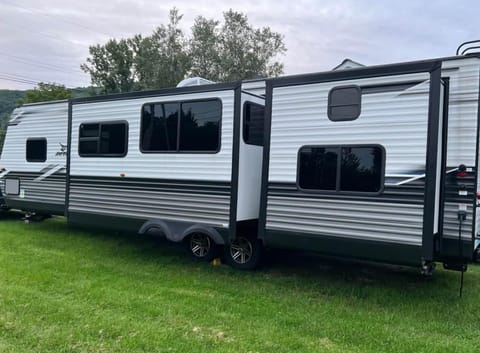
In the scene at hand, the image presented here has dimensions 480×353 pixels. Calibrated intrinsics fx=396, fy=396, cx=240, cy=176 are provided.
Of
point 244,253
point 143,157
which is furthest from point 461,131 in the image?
point 143,157

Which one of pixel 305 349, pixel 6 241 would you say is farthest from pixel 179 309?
pixel 6 241

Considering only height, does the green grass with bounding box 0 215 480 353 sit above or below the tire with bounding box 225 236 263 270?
below

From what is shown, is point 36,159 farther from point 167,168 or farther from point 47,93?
point 47,93

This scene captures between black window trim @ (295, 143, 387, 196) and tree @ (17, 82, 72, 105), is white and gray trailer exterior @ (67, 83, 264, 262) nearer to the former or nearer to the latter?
black window trim @ (295, 143, 387, 196)

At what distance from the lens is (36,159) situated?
872cm

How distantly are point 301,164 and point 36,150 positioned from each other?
6.42 m

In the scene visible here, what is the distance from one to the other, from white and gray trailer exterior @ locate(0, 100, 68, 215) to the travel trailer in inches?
33.9

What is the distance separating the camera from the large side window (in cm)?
469

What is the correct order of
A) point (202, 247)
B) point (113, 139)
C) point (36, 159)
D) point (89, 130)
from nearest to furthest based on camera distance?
point (202, 247), point (113, 139), point (89, 130), point (36, 159)

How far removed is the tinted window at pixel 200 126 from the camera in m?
5.89

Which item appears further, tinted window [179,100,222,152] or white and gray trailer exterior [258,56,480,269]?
tinted window [179,100,222,152]

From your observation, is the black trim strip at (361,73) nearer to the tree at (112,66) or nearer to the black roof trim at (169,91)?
the black roof trim at (169,91)

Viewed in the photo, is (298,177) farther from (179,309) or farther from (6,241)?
(6,241)

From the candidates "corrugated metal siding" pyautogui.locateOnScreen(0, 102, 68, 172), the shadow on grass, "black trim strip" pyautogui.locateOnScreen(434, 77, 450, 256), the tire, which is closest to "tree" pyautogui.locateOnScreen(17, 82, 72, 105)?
"corrugated metal siding" pyautogui.locateOnScreen(0, 102, 68, 172)
